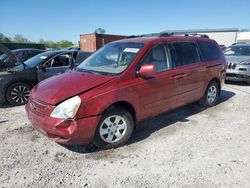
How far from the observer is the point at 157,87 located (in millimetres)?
3818

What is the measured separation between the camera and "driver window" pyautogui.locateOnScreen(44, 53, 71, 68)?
6.29 m

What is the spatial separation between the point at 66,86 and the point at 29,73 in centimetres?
321

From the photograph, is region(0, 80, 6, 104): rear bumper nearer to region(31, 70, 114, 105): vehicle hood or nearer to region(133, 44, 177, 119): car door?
region(31, 70, 114, 105): vehicle hood

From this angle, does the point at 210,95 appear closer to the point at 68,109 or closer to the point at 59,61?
the point at 68,109

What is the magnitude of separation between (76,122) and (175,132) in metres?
1.96

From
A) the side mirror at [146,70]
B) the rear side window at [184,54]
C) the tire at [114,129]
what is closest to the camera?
the tire at [114,129]

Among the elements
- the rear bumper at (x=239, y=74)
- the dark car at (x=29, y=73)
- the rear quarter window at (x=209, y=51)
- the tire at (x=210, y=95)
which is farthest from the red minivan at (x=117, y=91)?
the rear bumper at (x=239, y=74)

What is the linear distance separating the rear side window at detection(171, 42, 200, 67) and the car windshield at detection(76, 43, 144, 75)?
803mm

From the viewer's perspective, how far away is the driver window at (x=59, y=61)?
6285 millimetres

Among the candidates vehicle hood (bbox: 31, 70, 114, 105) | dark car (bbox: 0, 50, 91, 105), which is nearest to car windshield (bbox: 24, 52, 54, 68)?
dark car (bbox: 0, 50, 91, 105)

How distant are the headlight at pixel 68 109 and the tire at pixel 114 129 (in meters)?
0.47

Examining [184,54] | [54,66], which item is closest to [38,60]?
[54,66]

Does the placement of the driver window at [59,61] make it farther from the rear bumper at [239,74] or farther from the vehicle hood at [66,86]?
the rear bumper at [239,74]

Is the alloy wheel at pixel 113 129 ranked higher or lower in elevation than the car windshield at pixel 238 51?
lower
